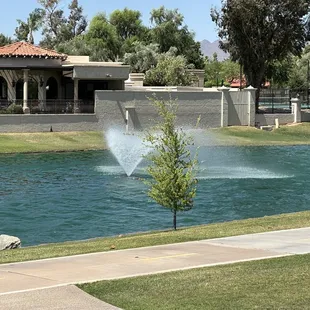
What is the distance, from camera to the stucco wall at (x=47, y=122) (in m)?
59.6

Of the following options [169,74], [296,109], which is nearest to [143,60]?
[169,74]

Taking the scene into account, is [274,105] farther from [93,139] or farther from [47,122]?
[47,122]

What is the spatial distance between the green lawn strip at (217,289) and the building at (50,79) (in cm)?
5085

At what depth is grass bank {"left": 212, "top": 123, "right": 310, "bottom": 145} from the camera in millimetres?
63906

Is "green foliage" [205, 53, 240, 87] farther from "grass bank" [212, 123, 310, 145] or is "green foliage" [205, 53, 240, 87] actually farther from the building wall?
the building wall

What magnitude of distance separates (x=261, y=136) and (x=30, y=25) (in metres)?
80.3

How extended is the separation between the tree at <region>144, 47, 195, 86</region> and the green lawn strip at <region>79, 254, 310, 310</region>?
73666 millimetres

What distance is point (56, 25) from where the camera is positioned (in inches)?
5448

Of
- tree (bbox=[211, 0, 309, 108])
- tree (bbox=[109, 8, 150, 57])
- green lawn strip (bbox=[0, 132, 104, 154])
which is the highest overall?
tree (bbox=[109, 8, 150, 57])

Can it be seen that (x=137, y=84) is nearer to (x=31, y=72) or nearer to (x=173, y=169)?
(x=31, y=72)

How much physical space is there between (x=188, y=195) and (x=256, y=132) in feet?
→ 154

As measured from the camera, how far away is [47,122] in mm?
61031

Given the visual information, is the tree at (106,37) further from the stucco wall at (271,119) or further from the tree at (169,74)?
the stucco wall at (271,119)

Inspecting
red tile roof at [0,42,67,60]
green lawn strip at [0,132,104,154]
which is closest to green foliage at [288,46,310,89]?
red tile roof at [0,42,67,60]
